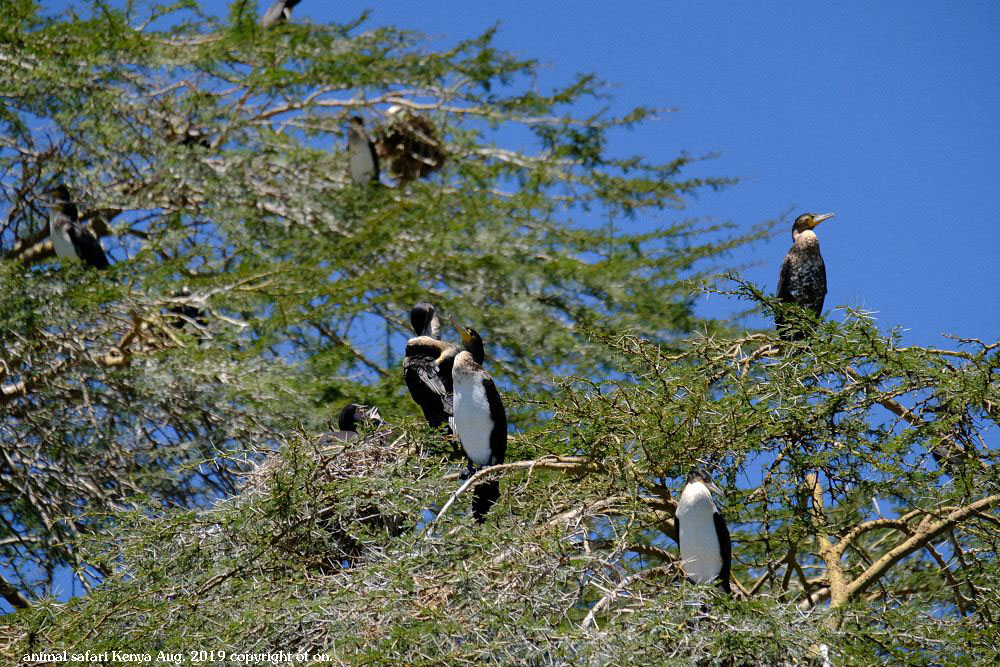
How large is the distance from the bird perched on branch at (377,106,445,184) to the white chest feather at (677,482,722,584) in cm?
687

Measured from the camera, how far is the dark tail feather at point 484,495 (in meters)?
4.95

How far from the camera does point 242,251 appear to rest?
371 inches

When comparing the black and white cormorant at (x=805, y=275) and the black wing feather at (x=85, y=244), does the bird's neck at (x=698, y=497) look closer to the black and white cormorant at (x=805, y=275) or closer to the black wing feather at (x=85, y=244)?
the black and white cormorant at (x=805, y=275)

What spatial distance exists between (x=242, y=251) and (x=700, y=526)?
538cm

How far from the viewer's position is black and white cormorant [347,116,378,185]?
37.1ft

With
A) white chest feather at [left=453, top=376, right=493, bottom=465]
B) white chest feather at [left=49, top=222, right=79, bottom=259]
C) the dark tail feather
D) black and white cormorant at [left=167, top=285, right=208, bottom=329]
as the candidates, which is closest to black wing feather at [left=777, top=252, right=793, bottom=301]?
white chest feather at [left=453, top=376, right=493, bottom=465]

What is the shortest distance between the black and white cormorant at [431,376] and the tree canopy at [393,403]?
69 centimetres

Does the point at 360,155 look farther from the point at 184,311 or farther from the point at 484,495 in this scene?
the point at 484,495

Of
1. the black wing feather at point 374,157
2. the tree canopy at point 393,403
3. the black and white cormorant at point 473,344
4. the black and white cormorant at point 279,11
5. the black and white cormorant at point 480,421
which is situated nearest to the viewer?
the tree canopy at point 393,403

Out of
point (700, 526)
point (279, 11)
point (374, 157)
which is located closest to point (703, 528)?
point (700, 526)

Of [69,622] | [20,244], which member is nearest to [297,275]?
[20,244]

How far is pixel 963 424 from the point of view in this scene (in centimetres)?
450

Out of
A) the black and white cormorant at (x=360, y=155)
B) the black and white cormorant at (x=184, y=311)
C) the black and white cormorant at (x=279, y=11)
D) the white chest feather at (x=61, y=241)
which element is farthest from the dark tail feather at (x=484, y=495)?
the black and white cormorant at (x=279, y=11)

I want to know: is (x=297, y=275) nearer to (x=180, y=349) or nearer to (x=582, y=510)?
(x=180, y=349)
